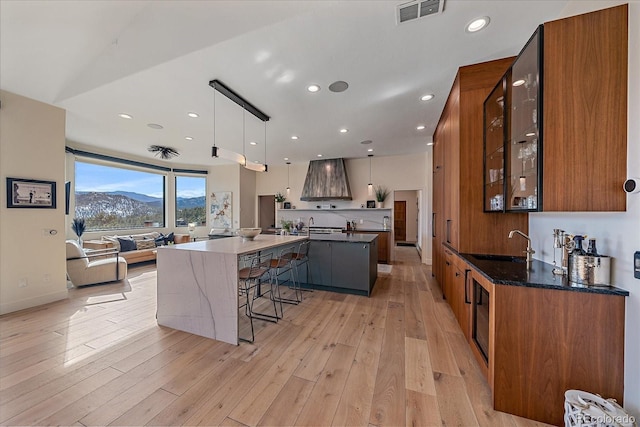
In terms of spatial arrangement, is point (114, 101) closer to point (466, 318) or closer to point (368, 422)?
point (368, 422)

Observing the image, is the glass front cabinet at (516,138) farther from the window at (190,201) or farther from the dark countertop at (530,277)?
the window at (190,201)

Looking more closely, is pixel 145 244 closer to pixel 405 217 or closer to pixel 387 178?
pixel 387 178

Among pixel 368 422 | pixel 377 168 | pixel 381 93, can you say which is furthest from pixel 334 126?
pixel 368 422

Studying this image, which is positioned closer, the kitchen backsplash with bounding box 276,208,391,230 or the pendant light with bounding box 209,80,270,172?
the pendant light with bounding box 209,80,270,172

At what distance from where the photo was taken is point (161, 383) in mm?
1771

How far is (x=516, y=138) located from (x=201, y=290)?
3291mm

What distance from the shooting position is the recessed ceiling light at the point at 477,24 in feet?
6.14

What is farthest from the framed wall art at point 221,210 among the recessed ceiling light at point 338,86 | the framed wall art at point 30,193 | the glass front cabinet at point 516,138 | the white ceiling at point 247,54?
the glass front cabinet at point 516,138

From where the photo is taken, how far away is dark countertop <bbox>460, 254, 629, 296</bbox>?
1316 millimetres

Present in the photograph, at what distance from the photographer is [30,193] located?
3180 mm

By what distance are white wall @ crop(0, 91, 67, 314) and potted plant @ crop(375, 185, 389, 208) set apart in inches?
253

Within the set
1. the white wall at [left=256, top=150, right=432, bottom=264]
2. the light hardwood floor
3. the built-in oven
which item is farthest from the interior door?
the built-in oven

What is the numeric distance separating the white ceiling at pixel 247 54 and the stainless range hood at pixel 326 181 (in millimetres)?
3044

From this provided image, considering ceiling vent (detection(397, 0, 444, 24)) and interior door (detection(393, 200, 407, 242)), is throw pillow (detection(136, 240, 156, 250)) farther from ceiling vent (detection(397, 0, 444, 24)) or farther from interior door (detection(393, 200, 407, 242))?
interior door (detection(393, 200, 407, 242))
